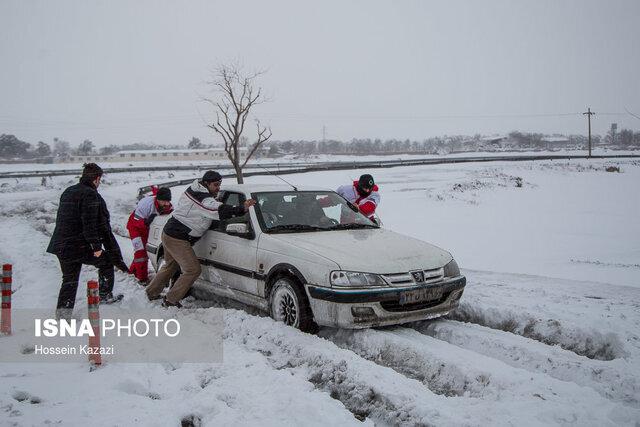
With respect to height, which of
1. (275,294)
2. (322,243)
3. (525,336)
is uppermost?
(322,243)

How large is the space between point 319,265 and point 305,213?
1.39 meters

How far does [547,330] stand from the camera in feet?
17.8

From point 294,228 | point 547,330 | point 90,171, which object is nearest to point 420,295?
point 547,330

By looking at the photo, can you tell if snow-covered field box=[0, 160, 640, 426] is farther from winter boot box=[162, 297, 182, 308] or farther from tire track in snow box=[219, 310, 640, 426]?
winter boot box=[162, 297, 182, 308]

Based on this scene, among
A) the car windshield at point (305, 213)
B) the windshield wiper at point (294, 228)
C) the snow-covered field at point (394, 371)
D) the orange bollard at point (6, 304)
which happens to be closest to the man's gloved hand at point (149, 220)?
the snow-covered field at point (394, 371)

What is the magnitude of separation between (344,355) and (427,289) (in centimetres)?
115

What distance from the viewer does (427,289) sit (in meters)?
5.08

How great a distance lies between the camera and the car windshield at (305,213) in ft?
19.5

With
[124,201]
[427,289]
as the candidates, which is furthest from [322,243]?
[124,201]

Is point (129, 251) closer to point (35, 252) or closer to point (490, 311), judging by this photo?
point (35, 252)

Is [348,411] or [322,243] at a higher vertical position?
[322,243]

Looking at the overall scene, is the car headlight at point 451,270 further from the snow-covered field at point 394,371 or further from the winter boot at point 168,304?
the winter boot at point 168,304

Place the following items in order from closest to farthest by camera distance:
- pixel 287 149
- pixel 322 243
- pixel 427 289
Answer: pixel 427 289 → pixel 322 243 → pixel 287 149

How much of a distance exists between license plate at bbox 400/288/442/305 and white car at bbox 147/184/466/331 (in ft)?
0.03
